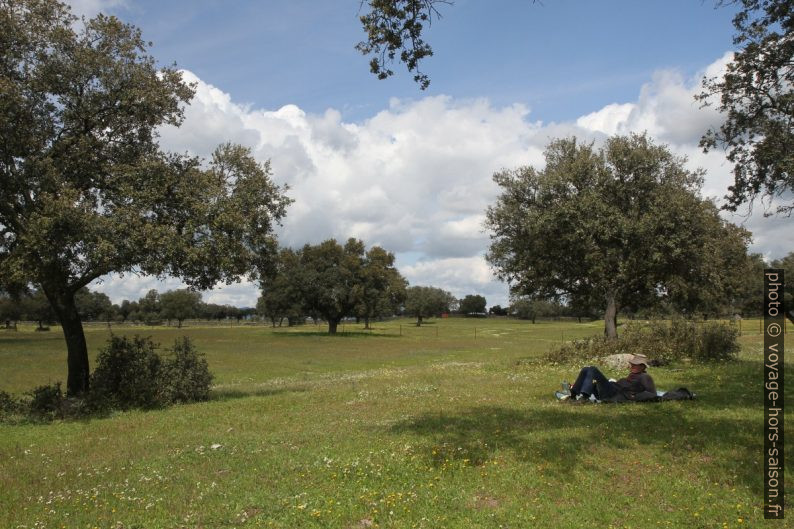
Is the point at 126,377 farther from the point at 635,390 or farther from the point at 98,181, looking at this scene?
the point at 635,390

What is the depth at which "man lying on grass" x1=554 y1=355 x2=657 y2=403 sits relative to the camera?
14217 millimetres

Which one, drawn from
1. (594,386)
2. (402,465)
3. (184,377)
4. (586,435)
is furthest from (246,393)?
(586,435)

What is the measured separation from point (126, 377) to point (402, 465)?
12701 mm

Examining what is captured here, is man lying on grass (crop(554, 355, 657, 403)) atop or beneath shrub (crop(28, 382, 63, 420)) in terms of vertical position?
atop

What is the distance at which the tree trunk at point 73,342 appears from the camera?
58.5 ft

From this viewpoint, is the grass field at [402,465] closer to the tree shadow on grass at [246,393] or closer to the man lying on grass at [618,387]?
the man lying on grass at [618,387]

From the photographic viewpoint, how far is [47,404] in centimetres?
1692

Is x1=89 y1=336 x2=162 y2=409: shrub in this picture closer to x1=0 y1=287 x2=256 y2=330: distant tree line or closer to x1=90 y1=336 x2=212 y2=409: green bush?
x1=90 y1=336 x2=212 y2=409: green bush

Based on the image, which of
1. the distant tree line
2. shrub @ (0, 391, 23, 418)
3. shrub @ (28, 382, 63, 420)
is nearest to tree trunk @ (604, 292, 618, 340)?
shrub @ (28, 382, 63, 420)

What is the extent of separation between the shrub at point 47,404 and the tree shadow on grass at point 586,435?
1091 cm

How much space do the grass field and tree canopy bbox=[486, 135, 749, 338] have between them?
1200 cm

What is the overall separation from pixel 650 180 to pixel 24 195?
2698 centimetres

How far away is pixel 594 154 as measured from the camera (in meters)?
30.0

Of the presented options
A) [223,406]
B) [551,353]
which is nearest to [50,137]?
[223,406]
